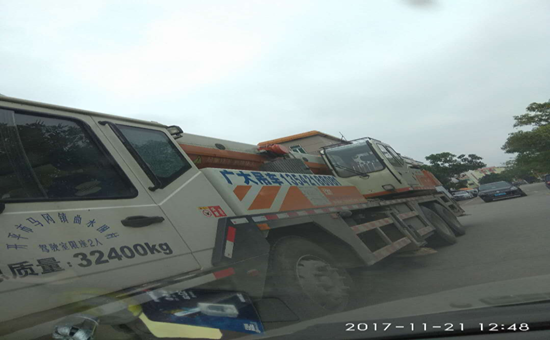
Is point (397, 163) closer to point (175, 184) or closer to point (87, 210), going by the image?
point (175, 184)

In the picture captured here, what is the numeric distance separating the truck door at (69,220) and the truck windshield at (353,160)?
492 cm

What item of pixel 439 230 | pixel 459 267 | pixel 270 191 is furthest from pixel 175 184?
pixel 439 230

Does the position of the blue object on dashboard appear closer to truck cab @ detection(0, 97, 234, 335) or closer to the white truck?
the white truck

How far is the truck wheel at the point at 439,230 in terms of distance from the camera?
791 centimetres

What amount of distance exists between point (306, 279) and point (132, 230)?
1576 mm

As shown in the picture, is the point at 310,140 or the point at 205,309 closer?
the point at 205,309

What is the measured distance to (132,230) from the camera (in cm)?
247

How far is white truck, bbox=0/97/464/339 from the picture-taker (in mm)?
2002

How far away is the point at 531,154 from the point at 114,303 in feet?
101

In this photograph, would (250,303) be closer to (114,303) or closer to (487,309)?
(114,303)

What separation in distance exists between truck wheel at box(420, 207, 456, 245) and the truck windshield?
1.63 meters

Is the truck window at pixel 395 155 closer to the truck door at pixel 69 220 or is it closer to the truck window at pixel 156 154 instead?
the truck window at pixel 156 154

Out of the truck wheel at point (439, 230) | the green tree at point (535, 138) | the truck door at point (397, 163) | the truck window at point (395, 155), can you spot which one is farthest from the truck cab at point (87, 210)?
the green tree at point (535, 138)
